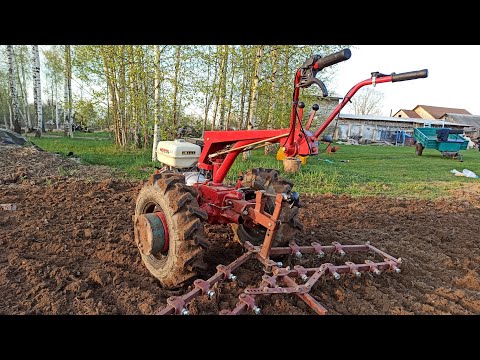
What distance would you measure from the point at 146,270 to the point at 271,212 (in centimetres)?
160

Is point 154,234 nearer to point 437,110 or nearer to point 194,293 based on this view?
point 194,293

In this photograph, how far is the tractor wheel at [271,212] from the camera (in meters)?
3.94

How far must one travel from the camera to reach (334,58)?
262cm

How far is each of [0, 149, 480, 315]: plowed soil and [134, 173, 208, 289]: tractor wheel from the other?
0.66 ft

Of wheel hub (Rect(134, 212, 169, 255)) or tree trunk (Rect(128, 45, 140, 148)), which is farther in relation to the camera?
tree trunk (Rect(128, 45, 140, 148))

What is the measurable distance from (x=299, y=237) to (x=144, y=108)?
964 centimetres

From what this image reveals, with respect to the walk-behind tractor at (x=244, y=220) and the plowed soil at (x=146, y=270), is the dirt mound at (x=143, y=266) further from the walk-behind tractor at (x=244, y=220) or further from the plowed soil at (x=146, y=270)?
the walk-behind tractor at (x=244, y=220)

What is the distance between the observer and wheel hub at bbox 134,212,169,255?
3.46m

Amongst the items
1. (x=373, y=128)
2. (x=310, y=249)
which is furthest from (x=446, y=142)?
(x=310, y=249)

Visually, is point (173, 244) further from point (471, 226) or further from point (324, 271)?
point (471, 226)

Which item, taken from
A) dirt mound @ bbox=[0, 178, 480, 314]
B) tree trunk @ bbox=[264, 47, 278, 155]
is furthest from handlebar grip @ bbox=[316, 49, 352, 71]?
tree trunk @ bbox=[264, 47, 278, 155]

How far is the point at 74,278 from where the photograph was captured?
3.56 meters

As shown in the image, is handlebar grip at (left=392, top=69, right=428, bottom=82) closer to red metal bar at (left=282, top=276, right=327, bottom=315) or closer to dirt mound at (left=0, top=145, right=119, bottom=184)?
red metal bar at (left=282, top=276, right=327, bottom=315)

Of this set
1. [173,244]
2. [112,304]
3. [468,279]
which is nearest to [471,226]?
[468,279]
